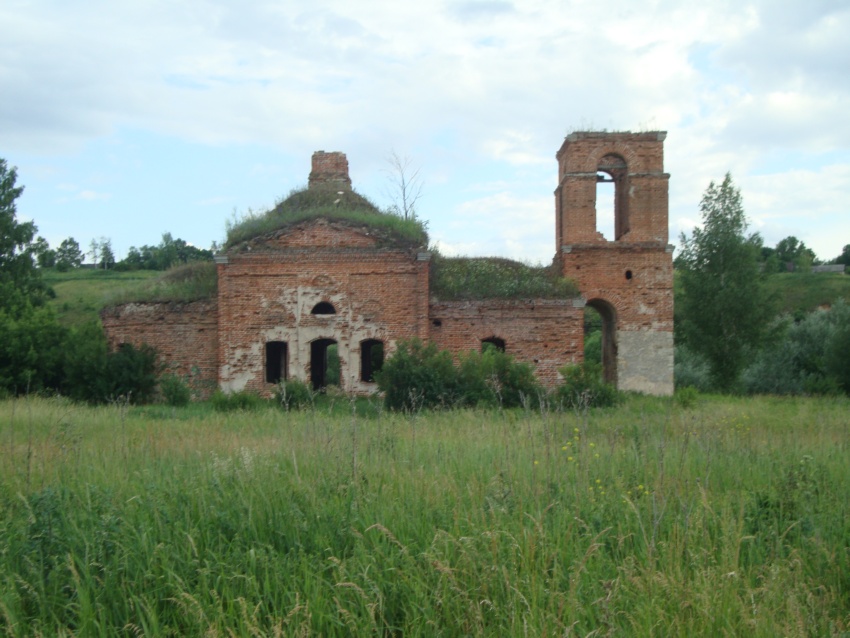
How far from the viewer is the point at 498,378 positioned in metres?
17.4

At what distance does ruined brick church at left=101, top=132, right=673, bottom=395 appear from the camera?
64.7ft

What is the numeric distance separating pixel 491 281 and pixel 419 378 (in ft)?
15.9

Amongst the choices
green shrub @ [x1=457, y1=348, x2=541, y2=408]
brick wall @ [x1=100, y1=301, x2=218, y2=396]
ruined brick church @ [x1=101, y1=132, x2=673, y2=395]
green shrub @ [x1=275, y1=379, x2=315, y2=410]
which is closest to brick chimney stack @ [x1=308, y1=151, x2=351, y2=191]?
ruined brick church @ [x1=101, y1=132, x2=673, y2=395]

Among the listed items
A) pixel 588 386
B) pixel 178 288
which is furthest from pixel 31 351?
pixel 588 386

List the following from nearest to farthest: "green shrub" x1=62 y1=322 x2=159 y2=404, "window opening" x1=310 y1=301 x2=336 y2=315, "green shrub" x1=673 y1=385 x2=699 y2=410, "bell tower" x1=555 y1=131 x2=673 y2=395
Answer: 1. "green shrub" x1=673 y1=385 x2=699 y2=410
2. "green shrub" x1=62 y1=322 x2=159 y2=404
3. "window opening" x1=310 y1=301 x2=336 y2=315
4. "bell tower" x1=555 y1=131 x2=673 y2=395

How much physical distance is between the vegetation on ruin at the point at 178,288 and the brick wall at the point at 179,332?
197 mm

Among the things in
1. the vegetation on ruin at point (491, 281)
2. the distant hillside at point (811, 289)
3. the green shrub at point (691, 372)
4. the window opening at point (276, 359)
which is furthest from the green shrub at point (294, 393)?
the distant hillside at point (811, 289)

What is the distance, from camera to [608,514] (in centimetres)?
520

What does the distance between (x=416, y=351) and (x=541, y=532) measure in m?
13.3

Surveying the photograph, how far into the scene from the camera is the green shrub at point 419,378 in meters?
16.6

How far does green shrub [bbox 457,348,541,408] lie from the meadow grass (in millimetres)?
10018

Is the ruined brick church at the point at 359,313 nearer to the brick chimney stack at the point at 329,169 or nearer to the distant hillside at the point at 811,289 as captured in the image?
the brick chimney stack at the point at 329,169

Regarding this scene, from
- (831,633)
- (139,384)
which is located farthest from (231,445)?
(139,384)

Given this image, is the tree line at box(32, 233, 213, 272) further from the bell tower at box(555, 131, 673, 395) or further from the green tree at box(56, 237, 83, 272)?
the bell tower at box(555, 131, 673, 395)
